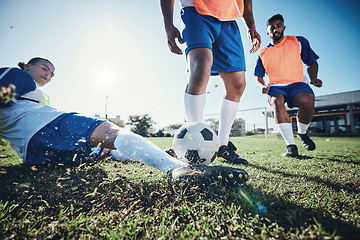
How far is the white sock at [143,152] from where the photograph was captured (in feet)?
5.11

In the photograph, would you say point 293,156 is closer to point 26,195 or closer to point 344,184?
point 344,184

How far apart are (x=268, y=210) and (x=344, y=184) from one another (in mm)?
948

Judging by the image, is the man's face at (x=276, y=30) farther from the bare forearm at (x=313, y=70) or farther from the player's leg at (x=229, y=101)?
the player's leg at (x=229, y=101)

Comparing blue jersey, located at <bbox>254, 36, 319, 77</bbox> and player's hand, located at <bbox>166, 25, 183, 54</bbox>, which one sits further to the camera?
blue jersey, located at <bbox>254, 36, 319, 77</bbox>

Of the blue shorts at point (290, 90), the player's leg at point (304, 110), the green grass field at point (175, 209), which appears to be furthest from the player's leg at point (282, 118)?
the green grass field at point (175, 209)

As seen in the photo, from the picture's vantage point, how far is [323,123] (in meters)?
23.2

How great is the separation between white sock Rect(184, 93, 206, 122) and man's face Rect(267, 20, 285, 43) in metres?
2.61

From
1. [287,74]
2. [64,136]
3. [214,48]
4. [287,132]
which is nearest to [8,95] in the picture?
[64,136]

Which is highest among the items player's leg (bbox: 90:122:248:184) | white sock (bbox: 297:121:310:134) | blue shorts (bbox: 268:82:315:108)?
blue shorts (bbox: 268:82:315:108)

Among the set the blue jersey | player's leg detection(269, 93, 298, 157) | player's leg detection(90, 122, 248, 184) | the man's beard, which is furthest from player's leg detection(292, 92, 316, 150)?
player's leg detection(90, 122, 248, 184)

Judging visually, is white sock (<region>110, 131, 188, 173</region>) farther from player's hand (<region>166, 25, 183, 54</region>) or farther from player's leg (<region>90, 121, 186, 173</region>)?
player's hand (<region>166, 25, 183, 54</region>)

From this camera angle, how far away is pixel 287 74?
11.6 feet

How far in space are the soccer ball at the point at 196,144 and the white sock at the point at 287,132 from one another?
2.16 metres

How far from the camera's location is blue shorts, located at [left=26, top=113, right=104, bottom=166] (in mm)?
1788
